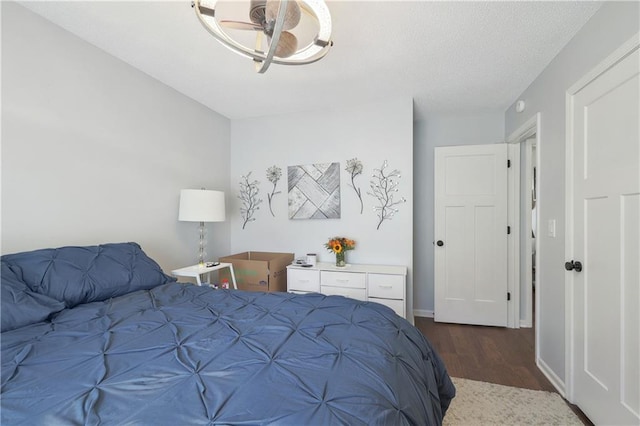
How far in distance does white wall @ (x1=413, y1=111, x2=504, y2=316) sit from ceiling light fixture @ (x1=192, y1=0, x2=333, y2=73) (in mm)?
2446

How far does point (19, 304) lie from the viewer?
1.25 metres

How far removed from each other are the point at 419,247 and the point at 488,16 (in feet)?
8.14

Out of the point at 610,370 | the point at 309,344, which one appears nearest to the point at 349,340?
the point at 309,344

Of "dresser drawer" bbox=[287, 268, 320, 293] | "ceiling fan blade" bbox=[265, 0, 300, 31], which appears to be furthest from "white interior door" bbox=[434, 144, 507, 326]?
"ceiling fan blade" bbox=[265, 0, 300, 31]

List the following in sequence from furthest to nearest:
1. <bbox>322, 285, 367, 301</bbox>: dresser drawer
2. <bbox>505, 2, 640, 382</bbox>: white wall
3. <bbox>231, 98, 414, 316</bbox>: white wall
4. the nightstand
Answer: <bbox>231, 98, 414, 316</bbox>: white wall
<bbox>322, 285, 367, 301</bbox>: dresser drawer
the nightstand
<bbox>505, 2, 640, 382</bbox>: white wall

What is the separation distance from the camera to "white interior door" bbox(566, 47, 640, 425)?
1.38 meters

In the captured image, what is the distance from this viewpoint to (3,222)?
162 centimetres

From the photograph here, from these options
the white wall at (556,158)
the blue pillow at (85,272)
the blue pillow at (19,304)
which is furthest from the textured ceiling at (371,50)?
the blue pillow at (19,304)

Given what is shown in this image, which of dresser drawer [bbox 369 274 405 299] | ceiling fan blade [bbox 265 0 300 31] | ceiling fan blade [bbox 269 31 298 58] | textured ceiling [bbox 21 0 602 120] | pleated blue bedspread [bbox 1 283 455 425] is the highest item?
textured ceiling [bbox 21 0 602 120]

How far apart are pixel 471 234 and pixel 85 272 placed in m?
3.52

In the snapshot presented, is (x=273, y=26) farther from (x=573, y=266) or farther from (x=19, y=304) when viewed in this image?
(x=573, y=266)

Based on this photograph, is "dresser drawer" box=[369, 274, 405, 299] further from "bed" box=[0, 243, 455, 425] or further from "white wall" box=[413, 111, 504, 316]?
"bed" box=[0, 243, 455, 425]

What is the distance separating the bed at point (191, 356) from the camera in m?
0.72

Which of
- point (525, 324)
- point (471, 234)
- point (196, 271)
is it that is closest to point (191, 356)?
point (196, 271)
